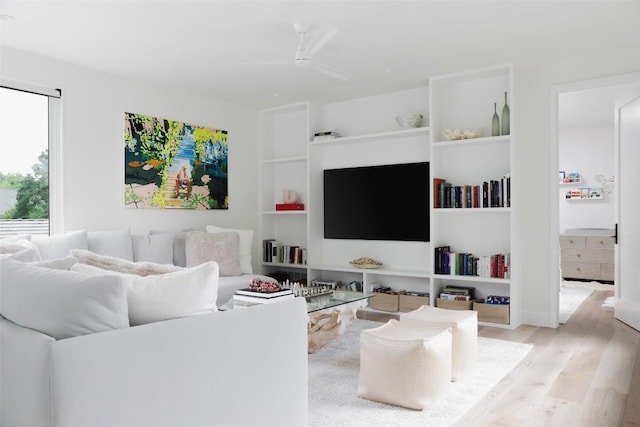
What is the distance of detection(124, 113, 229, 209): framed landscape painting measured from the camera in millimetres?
4934

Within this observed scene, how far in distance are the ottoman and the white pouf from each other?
292 millimetres

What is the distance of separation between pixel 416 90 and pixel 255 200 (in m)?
2.44

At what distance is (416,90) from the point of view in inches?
213

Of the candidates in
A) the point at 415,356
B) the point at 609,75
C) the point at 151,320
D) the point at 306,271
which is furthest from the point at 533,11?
the point at 306,271

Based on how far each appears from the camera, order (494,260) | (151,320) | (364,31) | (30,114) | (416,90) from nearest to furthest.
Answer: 1. (151,320)
2. (364,31)
3. (30,114)
4. (494,260)
5. (416,90)

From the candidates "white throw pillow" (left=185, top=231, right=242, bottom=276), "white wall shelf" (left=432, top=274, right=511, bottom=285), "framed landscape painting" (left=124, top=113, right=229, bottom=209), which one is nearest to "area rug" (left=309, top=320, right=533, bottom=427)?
"white wall shelf" (left=432, top=274, right=511, bottom=285)

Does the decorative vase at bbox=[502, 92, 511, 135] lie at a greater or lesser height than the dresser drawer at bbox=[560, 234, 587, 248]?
greater

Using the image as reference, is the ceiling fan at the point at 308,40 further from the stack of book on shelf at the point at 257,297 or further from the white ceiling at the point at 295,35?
the stack of book on shelf at the point at 257,297

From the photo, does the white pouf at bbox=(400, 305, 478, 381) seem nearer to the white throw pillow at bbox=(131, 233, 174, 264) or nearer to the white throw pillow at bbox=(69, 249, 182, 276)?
the white throw pillow at bbox=(69, 249, 182, 276)

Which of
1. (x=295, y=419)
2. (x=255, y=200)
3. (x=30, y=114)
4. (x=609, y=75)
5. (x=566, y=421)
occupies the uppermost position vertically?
(x=609, y=75)

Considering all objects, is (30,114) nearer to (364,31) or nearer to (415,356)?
(364,31)

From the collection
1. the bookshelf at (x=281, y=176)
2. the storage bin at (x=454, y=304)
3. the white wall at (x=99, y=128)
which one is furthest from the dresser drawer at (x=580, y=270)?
the white wall at (x=99, y=128)

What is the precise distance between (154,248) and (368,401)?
9.00 feet

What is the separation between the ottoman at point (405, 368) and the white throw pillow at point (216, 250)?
244cm
